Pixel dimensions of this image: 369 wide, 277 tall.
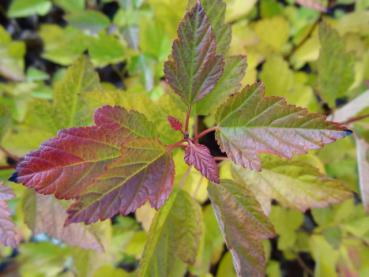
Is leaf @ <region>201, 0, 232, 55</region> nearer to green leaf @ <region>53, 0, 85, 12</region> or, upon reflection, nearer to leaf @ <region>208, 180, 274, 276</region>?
leaf @ <region>208, 180, 274, 276</region>

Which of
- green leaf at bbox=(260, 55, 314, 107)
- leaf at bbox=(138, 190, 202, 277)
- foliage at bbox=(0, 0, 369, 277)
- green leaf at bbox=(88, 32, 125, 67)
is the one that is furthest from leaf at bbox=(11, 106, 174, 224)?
green leaf at bbox=(88, 32, 125, 67)

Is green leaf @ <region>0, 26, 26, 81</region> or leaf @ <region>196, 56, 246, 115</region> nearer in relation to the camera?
leaf @ <region>196, 56, 246, 115</region>

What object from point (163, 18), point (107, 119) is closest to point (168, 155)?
point (107, 119)

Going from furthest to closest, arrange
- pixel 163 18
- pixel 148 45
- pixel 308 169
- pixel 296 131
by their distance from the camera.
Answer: pixel 148 45 < pixel 163 18 < pixel 308 169 < pixel 296 131

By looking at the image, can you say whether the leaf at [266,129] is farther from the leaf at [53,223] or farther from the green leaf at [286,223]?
the green leaf at [286,223]

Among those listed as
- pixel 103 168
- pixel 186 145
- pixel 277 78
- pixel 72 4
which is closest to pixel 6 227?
pixel 103 168

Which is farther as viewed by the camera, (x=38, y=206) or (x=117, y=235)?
(x=117, y=235)

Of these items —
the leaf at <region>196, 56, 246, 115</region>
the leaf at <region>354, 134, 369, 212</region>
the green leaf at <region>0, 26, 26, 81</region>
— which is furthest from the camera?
the green leaf at <region>0, 26, 26, 81</region>

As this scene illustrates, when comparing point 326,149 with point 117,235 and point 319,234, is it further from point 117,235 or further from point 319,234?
point 117,235
